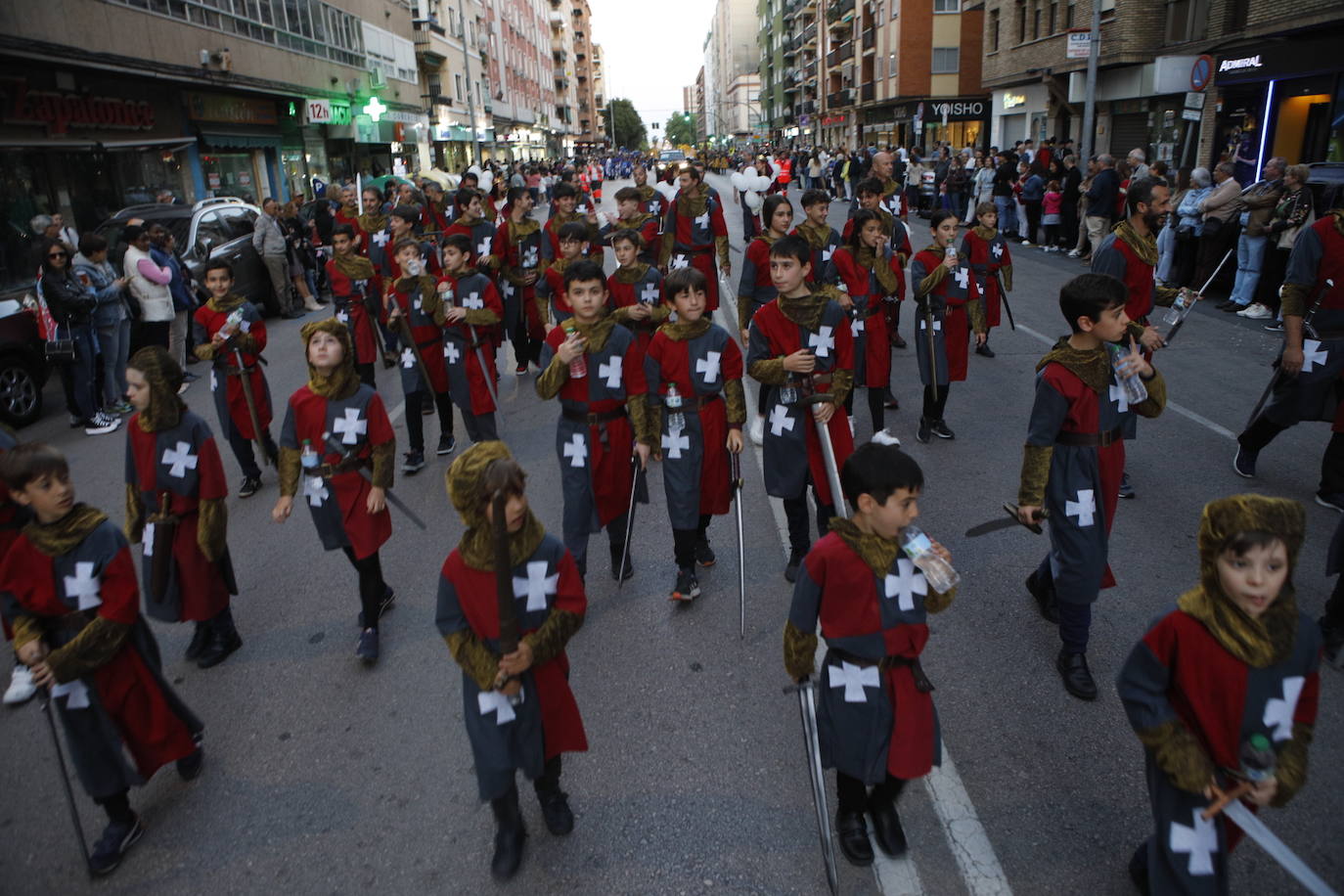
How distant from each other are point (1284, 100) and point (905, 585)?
810 inches

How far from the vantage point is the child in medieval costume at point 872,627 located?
9.21 ft

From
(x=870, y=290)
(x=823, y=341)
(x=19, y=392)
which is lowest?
(x=19, y=392)

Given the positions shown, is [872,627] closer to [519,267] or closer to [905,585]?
[905,585]

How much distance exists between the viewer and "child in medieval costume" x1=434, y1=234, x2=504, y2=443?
276 inches

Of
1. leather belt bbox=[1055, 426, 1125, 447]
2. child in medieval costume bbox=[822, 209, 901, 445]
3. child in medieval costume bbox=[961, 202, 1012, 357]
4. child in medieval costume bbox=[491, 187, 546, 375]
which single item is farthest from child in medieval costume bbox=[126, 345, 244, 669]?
child in medieval costume bbox=[961, 202, 1012, 357]

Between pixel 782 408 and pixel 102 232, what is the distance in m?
11.9

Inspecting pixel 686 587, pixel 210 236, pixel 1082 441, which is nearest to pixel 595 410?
pixel 686 587

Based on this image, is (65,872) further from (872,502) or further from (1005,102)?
(1005,102)

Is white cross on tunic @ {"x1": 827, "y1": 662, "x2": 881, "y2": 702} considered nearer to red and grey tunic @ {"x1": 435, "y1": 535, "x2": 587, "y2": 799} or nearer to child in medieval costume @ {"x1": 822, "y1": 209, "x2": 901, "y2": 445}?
red and grey tunic @ {"x1": 435, "y1": 535, "x2": 587, "y2": 799}

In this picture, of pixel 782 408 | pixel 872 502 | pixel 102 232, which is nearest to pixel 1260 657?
pixel 872 502

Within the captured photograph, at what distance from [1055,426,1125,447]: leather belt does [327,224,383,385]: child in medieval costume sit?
21.2 feet

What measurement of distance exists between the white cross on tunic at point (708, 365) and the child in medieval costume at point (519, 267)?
16.5 ft

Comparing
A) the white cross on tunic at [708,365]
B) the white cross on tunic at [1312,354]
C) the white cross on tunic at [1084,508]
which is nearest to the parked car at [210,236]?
the white cross on tunic at [708,365]

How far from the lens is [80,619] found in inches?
132
